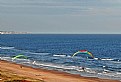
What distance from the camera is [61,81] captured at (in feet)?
156

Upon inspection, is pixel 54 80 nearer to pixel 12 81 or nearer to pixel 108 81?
pixel 108 81

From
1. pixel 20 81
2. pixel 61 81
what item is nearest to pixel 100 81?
pixel 61 81

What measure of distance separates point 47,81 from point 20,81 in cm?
857

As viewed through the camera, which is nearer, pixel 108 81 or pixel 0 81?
pixel 0 81

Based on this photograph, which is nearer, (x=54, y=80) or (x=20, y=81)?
(x=20, y=81)

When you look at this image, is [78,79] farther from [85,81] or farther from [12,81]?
[12,81]

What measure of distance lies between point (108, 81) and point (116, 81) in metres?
1.40

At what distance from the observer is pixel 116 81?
5006cm

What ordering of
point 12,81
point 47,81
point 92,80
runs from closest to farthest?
point 12,81 < point 47,81 < point 92,80

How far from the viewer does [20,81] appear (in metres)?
38.4

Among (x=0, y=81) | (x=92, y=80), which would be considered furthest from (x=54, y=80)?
(x=0, y=81)

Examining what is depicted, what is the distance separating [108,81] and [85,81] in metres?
2.95

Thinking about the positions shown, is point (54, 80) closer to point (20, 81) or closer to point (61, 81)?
point (61, 81)

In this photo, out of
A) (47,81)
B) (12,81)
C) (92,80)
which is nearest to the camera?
(12,81)
